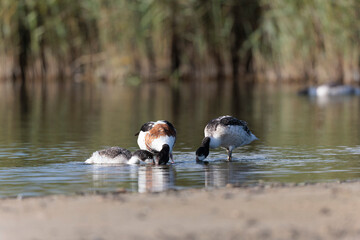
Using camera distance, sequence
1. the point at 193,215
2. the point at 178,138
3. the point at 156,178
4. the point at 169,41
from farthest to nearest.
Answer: the point at 169,41
the point at 178,138
the point at 156,178
the point at 193,215

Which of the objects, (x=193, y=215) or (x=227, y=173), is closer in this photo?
(x=193, y=215)

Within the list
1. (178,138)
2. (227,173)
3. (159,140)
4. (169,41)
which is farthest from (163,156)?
(169,41)

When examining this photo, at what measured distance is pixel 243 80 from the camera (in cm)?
3400

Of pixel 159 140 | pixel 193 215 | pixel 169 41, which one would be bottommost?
pixel 193 215

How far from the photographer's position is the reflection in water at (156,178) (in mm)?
8555

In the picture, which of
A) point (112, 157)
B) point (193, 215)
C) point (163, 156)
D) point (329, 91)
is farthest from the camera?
point (329, 91)

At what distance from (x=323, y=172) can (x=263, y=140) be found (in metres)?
3.96

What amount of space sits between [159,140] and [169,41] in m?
20.9

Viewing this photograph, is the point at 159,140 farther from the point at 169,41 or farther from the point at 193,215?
the point at 169,41

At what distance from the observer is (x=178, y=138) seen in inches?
551

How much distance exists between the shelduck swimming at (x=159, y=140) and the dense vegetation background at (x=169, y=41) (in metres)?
17.4

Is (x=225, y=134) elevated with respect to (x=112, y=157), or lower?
elevated

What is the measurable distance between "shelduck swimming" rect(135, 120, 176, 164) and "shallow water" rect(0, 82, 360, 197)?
246mm

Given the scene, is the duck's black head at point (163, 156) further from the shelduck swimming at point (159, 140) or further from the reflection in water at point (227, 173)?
the reflection in water at point (227, 173)
